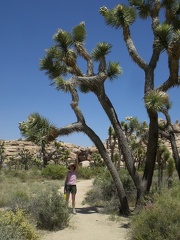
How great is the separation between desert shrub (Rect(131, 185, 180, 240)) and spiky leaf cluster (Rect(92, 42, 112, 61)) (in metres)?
6.20

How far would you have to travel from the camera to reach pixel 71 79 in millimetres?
10391

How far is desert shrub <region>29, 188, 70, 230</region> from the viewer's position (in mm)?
7660

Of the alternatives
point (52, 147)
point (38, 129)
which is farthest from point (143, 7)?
point (52, 147)

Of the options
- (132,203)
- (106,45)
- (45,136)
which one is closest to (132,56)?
(106,45)

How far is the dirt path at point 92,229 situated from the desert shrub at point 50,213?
257 millimetres

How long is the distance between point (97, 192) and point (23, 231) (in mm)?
7573

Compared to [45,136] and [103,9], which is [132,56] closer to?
[103,9]

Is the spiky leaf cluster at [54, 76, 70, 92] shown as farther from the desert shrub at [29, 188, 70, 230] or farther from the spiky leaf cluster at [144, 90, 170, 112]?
the desert shrub at [29, 188, 70, 230]

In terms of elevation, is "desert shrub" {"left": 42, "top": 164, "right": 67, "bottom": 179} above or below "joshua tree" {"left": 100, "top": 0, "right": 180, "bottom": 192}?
Result: below

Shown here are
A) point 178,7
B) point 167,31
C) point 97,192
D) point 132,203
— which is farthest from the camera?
point 97,192

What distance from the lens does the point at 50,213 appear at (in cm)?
767

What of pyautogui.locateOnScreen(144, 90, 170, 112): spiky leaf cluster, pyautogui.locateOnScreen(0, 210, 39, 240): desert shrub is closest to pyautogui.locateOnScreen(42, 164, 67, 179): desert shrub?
pyautogui.locateOnScreen(144, 90, 170, 112): spiky leaf cluster

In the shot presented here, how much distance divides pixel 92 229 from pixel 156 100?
4.00m

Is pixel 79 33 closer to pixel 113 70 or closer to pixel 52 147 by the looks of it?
pixel 113 70
